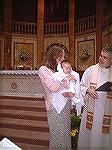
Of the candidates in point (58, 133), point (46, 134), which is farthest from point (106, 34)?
point (46, 134)

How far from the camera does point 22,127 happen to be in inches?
130

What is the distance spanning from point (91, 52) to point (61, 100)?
79 cm

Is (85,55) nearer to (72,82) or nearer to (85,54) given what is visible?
(85,54)

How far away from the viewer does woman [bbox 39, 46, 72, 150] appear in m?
2.70

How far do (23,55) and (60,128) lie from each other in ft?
5.44

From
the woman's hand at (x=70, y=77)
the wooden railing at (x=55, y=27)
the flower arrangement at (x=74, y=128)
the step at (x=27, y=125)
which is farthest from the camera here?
the wooden railing at (x=55, y=27)

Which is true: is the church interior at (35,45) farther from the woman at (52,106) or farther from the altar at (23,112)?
the woman at (52,106)

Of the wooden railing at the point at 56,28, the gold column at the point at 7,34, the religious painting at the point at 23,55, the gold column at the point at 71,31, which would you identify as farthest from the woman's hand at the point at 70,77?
the religious painting at the point at 23,55

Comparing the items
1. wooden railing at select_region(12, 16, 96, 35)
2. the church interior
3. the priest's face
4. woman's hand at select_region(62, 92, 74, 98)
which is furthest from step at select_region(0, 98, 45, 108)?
the priest's face

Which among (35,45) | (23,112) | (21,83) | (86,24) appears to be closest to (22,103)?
(23,112)

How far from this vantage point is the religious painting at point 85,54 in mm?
3162

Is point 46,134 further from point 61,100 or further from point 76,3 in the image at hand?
point 76,3

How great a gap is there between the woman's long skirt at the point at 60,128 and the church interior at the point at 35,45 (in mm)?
185

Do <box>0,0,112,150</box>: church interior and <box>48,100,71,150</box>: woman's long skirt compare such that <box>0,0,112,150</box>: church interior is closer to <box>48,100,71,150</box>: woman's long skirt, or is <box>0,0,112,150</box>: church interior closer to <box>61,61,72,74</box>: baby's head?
<box>48,100,71,150</box>: woman's long skirt
